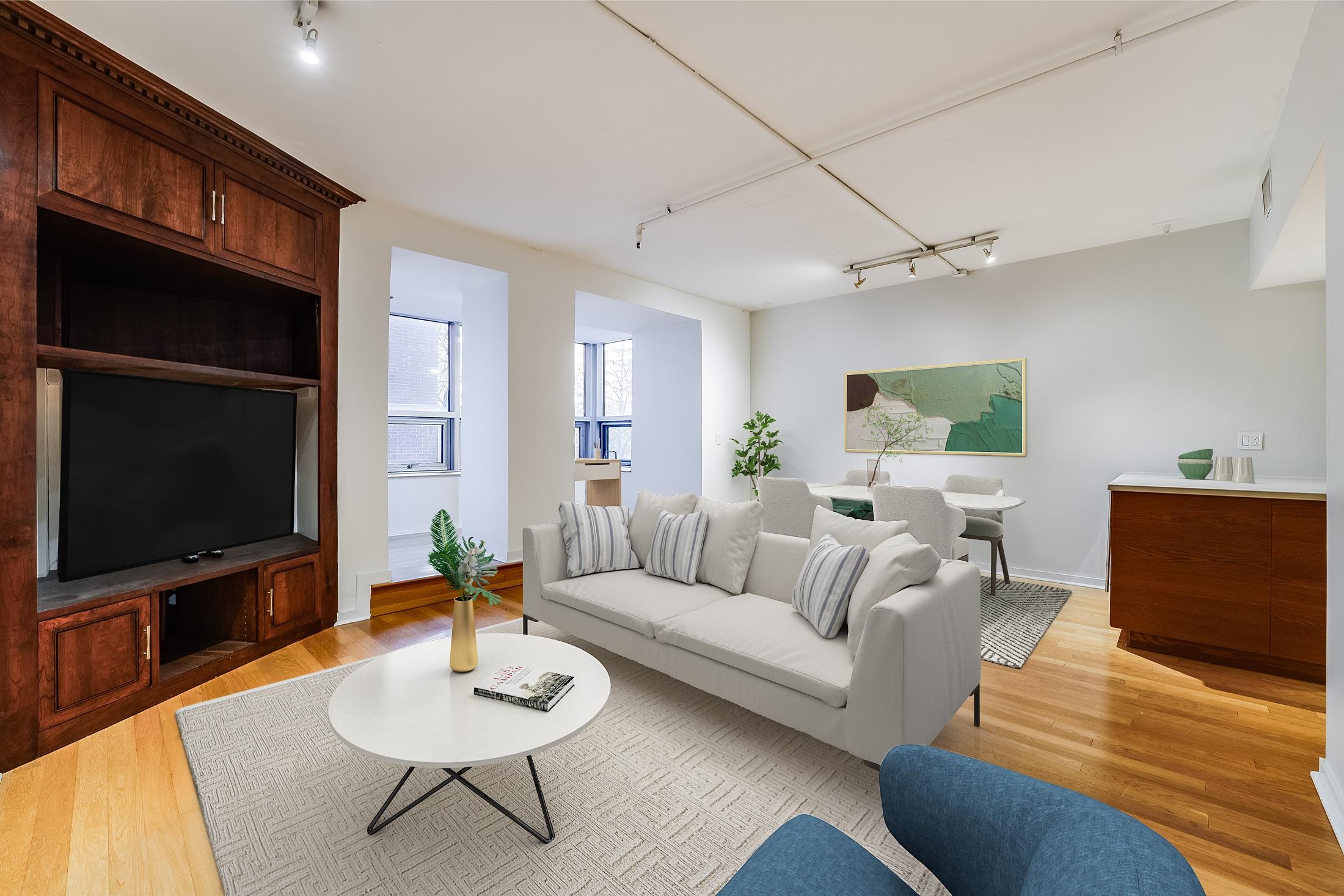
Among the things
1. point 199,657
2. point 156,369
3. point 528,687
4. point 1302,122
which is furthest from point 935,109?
point 199,657

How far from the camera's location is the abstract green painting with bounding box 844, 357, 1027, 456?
4.93 meters

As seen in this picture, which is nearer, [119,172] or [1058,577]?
[119,172]

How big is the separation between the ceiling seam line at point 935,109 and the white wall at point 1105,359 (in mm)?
2741

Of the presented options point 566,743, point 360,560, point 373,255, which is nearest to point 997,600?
point 566,743

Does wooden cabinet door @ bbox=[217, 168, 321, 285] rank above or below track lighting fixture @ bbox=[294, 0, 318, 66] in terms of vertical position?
below

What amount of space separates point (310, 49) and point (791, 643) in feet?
9.34

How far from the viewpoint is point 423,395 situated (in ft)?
21.2

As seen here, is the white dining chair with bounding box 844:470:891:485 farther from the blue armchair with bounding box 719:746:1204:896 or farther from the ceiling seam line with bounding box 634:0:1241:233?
the blue armchair with bounding box 719:746:1204:896

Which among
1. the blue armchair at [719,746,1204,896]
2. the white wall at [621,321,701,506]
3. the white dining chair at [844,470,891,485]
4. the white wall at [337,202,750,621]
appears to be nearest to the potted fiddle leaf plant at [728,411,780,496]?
the white wall at [337,202,750,621]

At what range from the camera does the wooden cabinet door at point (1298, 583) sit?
2730 millimetres

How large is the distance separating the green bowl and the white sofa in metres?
2.25

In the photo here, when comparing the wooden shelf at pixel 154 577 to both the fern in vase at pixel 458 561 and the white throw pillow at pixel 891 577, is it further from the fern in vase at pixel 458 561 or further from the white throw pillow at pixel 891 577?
the white throw pillow at pixel 891 577

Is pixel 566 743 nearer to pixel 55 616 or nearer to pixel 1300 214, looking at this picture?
pixel 55 616

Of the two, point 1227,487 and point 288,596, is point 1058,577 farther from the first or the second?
point 288,596
